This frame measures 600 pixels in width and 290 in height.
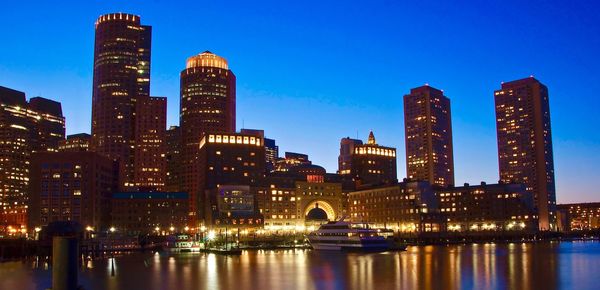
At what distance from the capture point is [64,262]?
44.5 meters

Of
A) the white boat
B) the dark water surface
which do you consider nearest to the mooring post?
the dark water surface

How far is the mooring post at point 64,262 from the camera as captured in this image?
1741 inches

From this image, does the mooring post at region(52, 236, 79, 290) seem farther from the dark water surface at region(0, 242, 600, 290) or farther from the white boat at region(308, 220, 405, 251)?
the white boat at region(308, 220, 405, 251)

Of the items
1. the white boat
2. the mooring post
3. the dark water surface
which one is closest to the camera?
the mooring post

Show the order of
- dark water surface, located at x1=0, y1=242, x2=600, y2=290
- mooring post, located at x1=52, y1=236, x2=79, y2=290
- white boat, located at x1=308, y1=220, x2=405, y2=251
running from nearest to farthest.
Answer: mooring post, located at x1=52, y1=236, x2=79, y2=290 < dark water surface, located at x1=0, y1=242, x2=600, y2=290 < white boat, located at x1=308, y1=220, x2=405, y2=251

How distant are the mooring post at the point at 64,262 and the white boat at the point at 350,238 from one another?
438 ft

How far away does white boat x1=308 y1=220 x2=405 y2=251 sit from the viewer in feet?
571

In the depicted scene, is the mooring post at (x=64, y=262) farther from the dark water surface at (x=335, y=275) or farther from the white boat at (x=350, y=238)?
the white boat at (x=350, y=238)

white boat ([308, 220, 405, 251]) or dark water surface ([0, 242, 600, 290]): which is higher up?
white boat ([308, 220, 405, 251])

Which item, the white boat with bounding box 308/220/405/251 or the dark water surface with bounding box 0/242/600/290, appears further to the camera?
the white boat with bounding box 308/220/405/251

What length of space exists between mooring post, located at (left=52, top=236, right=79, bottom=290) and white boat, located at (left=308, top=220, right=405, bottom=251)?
13363cm

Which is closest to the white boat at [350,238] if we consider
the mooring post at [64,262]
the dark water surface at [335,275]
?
the dark water surface at [335,275]

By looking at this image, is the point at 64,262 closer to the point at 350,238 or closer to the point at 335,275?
the point at 335,275

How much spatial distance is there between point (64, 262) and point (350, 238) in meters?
138
